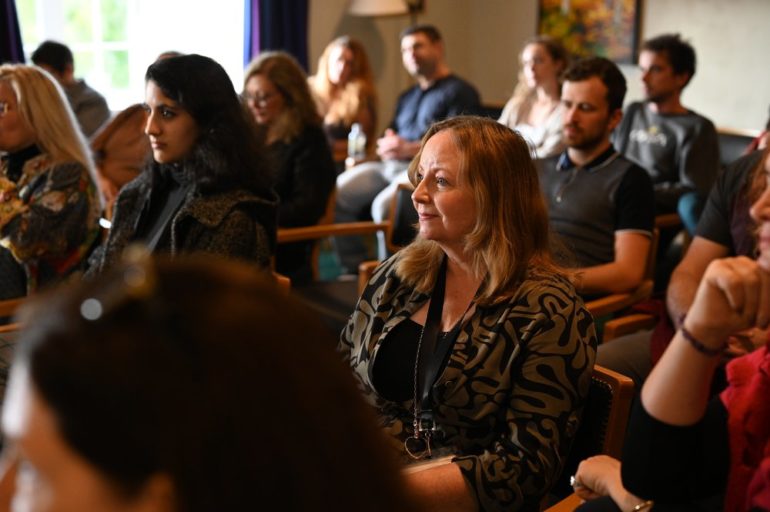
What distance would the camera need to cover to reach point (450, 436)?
1723mm

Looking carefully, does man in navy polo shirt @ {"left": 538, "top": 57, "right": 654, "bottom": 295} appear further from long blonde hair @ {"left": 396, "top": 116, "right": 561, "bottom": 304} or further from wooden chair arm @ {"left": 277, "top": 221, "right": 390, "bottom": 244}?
long blonde hair @ {"left": 396, "top": 116, "right": 561, "bottom": 304}

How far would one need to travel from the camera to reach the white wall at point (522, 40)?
5438 mm

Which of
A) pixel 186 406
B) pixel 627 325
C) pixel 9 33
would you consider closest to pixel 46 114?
pixel 627 325

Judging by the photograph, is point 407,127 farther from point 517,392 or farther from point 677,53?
point 517,392

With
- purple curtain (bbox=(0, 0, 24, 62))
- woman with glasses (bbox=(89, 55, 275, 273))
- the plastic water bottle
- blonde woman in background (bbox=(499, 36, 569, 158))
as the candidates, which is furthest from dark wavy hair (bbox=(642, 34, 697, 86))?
purple curtain (bbox=(0, 0, 24, 62))

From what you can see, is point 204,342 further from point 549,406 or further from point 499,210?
point 499,210

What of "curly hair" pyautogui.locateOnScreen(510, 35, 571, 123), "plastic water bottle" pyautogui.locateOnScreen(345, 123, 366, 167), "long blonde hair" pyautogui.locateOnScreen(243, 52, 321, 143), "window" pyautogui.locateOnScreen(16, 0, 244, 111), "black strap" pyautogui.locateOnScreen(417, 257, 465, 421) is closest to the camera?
"black strap" pyautogui.locateOnScreen(417, 257, 465, 421)

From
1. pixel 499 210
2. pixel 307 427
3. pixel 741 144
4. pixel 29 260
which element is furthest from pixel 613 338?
pixel 741 144

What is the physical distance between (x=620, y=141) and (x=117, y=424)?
13.7 ft

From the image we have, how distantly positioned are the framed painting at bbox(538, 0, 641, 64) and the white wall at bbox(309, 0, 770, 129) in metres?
0.09

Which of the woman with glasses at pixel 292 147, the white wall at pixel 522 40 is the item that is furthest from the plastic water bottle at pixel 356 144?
the woman with glasses at pixel 292 147

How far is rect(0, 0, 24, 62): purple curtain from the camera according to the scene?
5199 mm

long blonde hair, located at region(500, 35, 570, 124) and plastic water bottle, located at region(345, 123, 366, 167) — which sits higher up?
long blonde hair, located at region(500, 35, 570, 124)

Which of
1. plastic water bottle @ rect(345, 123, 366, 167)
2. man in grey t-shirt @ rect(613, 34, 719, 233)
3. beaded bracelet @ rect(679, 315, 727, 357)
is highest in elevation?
beaded bracelet @ rect(679, 315, 727, 357)
